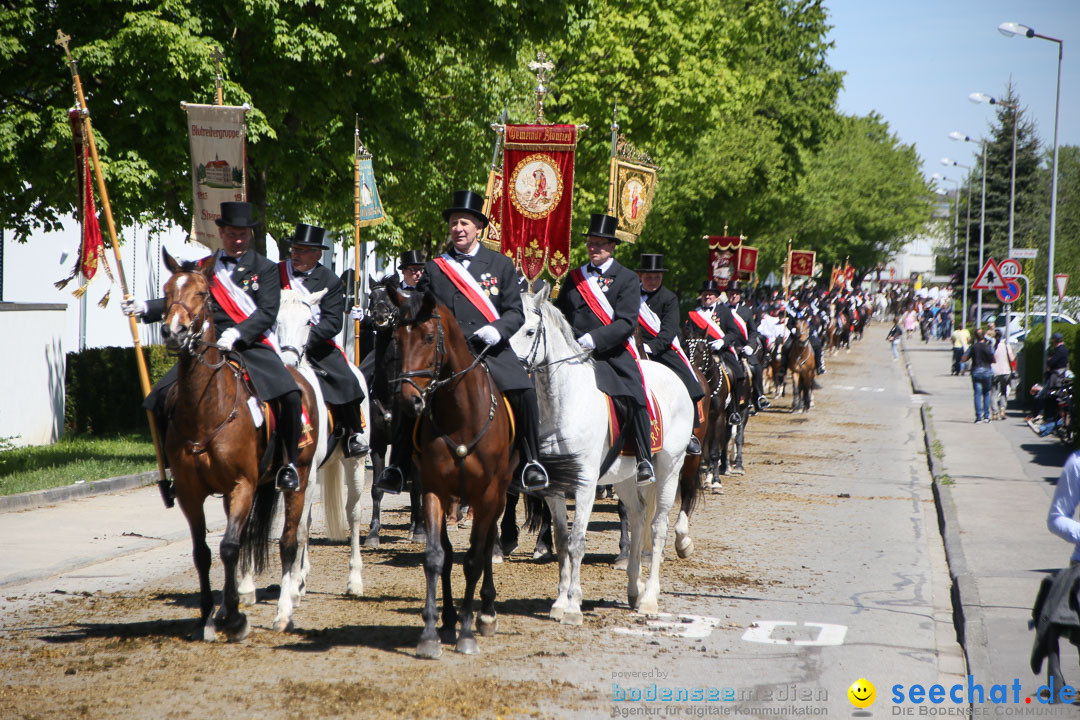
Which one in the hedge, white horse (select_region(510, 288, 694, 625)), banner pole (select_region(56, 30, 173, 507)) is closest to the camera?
banner pole (select_region(56, 30, 173, 507))

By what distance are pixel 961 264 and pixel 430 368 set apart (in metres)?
71.4

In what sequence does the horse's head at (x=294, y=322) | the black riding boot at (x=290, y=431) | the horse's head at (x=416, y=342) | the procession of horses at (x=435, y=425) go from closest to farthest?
the horse's head at (x=416, y=342)
the procession of horses at (x=435, y=425)
the black riding boot at (x=290, y=431)
the horse's head at (x=294, y=322)

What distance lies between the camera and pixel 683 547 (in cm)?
1139

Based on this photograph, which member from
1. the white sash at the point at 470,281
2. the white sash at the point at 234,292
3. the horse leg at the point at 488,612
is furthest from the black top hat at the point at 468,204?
the horse leg at the point at 488,612

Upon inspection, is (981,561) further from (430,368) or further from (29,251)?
(29,251)

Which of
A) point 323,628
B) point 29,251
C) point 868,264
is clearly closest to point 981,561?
point 323,628

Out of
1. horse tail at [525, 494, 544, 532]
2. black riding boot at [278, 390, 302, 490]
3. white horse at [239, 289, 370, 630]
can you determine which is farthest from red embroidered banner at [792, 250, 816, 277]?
black riding boot at [278, 390, 302, 490]

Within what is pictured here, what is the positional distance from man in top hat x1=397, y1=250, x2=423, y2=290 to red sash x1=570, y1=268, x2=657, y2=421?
1.29m

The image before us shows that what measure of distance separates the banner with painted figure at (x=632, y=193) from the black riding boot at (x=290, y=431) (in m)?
11.6

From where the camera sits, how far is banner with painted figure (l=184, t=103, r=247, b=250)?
13477 mm

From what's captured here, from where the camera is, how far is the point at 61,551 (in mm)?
11344

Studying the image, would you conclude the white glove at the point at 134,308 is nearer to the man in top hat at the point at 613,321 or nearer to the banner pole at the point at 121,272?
the banner pole at the point at 121,272

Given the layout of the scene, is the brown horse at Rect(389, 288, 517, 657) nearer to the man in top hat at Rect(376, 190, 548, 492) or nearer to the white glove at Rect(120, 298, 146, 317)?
the man in top hat at Rect(376, 190, 548, 492)

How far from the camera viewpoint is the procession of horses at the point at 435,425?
293 inches
